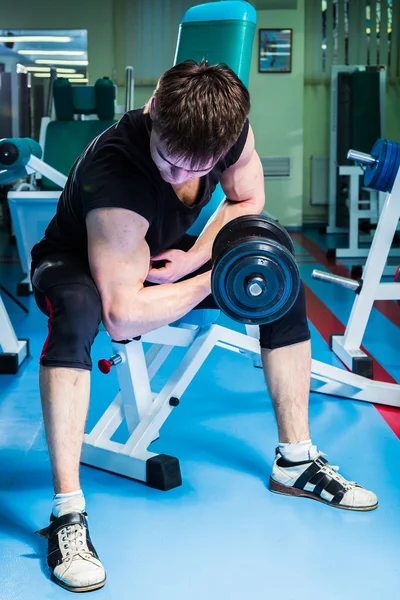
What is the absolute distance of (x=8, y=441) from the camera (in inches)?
89.7

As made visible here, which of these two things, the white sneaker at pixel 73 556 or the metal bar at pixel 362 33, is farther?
the metal bar at pixel 362 33

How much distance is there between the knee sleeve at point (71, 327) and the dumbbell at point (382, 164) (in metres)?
1.52

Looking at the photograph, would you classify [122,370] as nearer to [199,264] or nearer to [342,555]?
[199,264]

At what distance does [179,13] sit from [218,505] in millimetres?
7121

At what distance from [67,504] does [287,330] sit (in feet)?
2.22

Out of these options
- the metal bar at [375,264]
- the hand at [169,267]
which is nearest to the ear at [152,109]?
the hand at [169,267]

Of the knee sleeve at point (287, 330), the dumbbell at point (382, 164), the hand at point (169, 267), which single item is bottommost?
the knee sleeve at point (287, 330)

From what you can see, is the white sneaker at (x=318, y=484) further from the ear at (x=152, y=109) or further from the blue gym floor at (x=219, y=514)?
the ear at (x=152, y=109)

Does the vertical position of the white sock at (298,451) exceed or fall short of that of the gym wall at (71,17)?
it falls short

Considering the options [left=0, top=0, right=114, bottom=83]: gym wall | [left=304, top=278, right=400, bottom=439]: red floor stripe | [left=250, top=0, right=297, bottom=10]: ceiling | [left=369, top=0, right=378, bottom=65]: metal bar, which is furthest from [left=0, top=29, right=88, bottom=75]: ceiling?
[left=304, top=278, right=400, bottom=439]: red floor stripe

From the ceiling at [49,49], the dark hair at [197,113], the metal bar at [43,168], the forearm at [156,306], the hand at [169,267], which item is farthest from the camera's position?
the ceiling at [49,49]

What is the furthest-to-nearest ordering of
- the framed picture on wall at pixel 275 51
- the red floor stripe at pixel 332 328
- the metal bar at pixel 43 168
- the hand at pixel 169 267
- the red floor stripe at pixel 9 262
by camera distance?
the framed picture on wall at pixel 275 51 → the red floor stripe at pixel 9 262 → the metal bar at pixel 43 168 → the red floor stripe at pixel 332 328 → the hand at pixel 169 267

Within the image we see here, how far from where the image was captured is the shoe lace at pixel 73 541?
155 centimetres

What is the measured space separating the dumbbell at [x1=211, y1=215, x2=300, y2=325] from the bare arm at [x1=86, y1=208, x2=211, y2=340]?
0.16m
